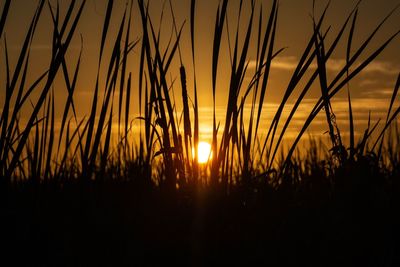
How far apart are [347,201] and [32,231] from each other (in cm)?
89

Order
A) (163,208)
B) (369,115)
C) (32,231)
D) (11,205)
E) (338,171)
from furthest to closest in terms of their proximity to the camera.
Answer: (369,115) < (338,171) < (11,205) < (163,208) < (32,231)

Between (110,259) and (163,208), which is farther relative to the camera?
(163,208)

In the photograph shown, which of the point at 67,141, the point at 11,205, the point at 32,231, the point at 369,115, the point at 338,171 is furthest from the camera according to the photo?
the point at 369,115

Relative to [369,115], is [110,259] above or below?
below

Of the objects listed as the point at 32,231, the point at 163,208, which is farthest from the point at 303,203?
the point at 32,231

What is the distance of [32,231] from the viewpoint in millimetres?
1684

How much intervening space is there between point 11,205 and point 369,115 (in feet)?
4.51

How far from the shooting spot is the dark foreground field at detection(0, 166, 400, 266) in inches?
61.3

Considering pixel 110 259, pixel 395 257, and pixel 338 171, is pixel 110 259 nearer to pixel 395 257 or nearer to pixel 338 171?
pixel 395 257

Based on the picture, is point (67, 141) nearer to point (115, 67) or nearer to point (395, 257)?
point (115, 67)

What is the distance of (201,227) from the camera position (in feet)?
5.49

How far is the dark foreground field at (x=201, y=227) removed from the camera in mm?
1558

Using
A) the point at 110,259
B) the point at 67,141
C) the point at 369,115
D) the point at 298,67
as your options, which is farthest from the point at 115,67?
the point at 369,115

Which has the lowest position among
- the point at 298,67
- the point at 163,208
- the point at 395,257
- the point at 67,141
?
the point at 395,257
